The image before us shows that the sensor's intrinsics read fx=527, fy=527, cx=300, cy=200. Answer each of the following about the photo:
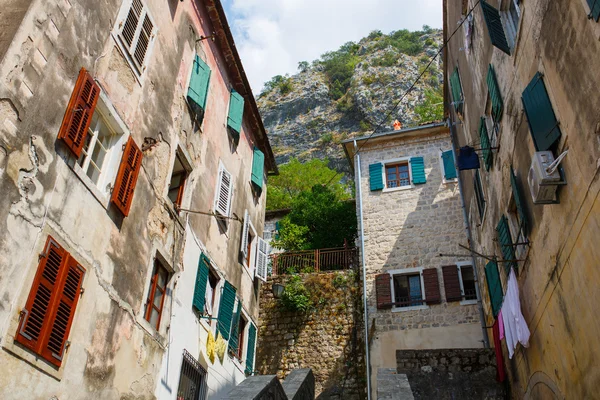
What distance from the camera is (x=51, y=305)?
6.39 meters

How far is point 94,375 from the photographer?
7270 mm

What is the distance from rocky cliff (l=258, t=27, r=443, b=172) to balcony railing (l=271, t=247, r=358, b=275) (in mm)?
25297

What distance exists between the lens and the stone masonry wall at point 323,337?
16.0 metres

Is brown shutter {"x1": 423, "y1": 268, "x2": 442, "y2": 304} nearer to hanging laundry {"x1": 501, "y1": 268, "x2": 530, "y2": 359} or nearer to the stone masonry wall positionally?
the stone masonry wall

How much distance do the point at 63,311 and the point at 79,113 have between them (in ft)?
8.82

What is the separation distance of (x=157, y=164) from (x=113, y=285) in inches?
108

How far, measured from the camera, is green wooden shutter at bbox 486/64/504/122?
9.91 m

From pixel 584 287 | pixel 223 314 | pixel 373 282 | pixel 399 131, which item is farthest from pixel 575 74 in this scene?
pixel 399 131

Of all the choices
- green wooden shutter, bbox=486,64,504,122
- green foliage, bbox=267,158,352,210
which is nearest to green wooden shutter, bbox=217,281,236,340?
green wooden shutter, bbox=486,64,504,122

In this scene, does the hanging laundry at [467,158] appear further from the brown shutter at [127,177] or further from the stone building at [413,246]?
the brown shutter at [127,177]

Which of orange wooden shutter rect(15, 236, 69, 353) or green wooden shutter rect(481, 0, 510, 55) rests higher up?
green wooden shutter rect(481, 0, 510, 55)

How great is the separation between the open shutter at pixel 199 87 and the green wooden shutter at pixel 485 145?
20.6ft

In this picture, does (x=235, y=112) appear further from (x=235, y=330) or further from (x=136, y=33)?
(x=235, y=330)

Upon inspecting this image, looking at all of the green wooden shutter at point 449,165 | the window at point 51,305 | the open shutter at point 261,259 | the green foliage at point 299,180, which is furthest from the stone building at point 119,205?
the green foliage at point 299,180
